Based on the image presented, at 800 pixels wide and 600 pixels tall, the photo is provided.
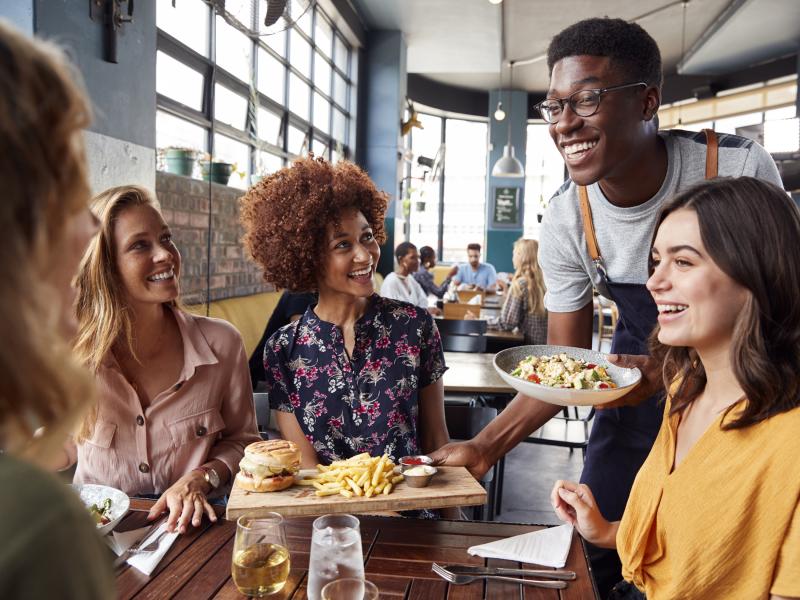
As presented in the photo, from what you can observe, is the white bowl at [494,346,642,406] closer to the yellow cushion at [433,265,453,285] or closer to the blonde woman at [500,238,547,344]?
the blonde woman at [500,238,547,344]

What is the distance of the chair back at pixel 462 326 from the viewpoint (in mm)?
4664

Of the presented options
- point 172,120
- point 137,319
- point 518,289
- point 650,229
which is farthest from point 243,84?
point 650,229

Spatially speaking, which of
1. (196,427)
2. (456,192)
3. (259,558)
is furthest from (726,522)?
(456,192)

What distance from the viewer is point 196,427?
1943mm

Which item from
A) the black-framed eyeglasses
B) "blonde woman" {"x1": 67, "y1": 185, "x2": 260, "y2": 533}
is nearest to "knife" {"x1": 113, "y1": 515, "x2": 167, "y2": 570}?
"blonde woman" {"x1": 67, "y1": 185, "x2": 260, "y2": 533}

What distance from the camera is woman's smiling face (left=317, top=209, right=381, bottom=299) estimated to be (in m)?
2.18

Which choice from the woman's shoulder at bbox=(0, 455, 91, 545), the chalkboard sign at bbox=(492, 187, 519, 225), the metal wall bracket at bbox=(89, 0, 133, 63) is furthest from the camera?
the chalkboard sign at bbox=(492, 187, 519, 225)

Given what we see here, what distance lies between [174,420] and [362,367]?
59 centimetres

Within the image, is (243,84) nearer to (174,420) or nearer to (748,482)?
(174,420)

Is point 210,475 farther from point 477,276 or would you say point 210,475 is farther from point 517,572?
point 477,276

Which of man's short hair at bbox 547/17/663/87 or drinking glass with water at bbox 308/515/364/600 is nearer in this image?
drinking glass with water at bbox 308/515/364/600

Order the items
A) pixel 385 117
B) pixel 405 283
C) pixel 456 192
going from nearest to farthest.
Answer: pixel 405 283
pixel 385 117
pixel 456 192

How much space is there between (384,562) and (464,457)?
0.54 meters

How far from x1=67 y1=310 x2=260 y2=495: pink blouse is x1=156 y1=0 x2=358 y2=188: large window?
58.7 inches
